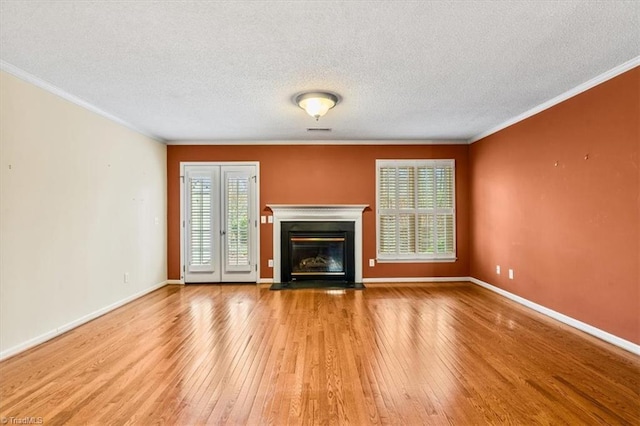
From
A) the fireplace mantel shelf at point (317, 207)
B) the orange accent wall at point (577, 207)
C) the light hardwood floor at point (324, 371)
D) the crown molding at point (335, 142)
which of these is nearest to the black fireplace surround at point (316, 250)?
the fireplace mantel shelf at point (317, 207)

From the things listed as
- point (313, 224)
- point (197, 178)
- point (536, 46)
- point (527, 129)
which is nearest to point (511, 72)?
point (536, 46)

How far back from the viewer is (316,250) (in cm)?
587

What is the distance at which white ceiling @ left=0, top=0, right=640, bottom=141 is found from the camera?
2.11 metres

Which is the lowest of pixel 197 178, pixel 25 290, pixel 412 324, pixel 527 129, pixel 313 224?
pixel 412 324

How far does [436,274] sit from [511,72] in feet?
12.5

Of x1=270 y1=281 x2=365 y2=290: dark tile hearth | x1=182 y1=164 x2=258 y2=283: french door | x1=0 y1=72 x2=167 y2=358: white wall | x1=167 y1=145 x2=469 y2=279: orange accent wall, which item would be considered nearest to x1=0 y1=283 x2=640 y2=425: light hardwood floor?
x1=0 y1=72 x2=167 y2=358: white wall

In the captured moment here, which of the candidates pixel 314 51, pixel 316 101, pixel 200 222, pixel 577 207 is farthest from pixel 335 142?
pixel 577 207

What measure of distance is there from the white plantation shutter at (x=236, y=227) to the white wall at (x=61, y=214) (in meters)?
1.37

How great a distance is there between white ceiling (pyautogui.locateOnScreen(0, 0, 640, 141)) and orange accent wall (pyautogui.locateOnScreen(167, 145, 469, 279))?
168cm

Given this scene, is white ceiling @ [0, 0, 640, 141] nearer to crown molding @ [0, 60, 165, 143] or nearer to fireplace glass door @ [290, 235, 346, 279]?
crown molding @ [0, 60, 165, 143]

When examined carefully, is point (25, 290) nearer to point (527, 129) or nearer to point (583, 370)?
point (583, 370)

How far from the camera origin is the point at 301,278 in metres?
5.82

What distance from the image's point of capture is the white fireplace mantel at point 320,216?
5770 millimetres

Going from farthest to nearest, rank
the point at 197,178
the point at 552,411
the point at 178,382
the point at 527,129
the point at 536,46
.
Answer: the point at 197,178
the point at 527,129
the point at 536,46
the point at 178,382
the point at 552,411
